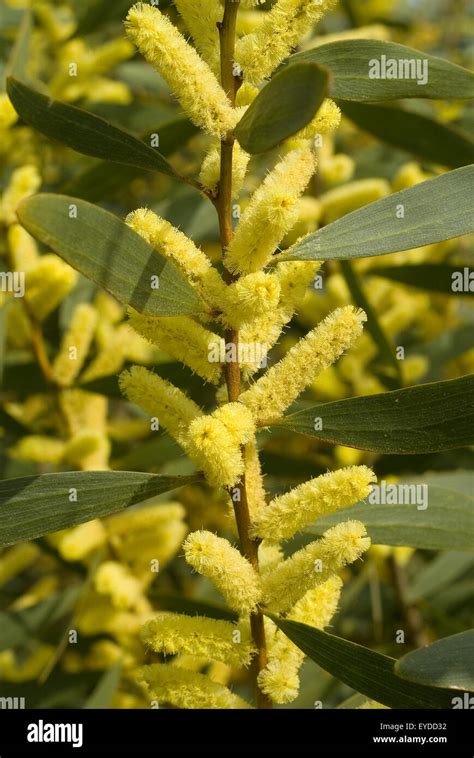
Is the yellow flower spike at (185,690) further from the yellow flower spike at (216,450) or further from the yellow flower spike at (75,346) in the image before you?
the yellow flower spike at (75,346)

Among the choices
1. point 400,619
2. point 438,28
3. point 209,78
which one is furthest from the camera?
point 438,28

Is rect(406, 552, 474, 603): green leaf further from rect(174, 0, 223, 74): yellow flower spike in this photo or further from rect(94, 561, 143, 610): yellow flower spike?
rect(174, 0, 223, 74): yellow flower spike

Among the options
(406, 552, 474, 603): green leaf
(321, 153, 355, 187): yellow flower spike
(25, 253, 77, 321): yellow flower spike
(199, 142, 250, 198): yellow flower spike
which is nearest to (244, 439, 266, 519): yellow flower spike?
(199, 142, 250, 198): yellow flower spike

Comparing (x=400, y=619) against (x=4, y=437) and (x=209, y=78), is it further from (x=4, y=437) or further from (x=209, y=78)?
(x=209, y=78)

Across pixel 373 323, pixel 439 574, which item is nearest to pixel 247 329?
pixel 373 323

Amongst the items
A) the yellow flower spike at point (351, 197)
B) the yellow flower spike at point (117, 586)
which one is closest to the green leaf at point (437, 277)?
the yellow flower spike at point (351, 197)

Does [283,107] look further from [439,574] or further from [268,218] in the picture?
[439,574]

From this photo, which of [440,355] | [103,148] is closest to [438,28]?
[440,355]
